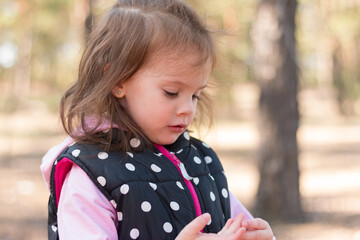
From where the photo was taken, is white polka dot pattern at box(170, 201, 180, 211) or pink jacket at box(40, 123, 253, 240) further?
white polka dot pattern at box(170, 201, 180, 211)

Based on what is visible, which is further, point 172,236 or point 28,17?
point 28,17

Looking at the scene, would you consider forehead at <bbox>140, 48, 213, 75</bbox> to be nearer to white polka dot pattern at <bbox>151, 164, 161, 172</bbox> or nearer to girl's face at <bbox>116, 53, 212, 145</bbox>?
girl's face at <bbox>116, 53, 212, 145</bbox>

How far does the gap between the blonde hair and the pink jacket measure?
0.15 metres

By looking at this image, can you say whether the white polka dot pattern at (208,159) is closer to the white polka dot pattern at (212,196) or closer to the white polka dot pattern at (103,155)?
the white polka dot pattern at (212,196)

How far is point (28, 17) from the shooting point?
13.7 m

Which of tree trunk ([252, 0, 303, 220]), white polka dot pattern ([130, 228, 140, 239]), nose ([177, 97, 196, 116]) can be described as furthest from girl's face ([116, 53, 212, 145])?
tree trunk ([252, 0, 303, 220])

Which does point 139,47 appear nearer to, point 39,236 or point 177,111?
point 177,111

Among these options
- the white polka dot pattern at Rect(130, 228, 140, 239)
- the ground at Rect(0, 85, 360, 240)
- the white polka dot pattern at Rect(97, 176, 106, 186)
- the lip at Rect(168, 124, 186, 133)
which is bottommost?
the ground at Rect(0, 85, 360, 240)

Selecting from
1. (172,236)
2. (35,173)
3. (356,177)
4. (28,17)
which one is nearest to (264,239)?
(172,236)

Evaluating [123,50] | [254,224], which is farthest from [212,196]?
[123,50]

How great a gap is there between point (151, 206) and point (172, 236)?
0.34 feet

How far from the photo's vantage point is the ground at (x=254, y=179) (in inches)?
209

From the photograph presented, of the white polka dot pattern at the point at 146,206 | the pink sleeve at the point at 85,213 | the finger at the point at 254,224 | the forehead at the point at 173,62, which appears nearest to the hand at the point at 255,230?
the finger at the point at 254,224

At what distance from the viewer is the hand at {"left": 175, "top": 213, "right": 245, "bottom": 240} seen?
1.34 m
